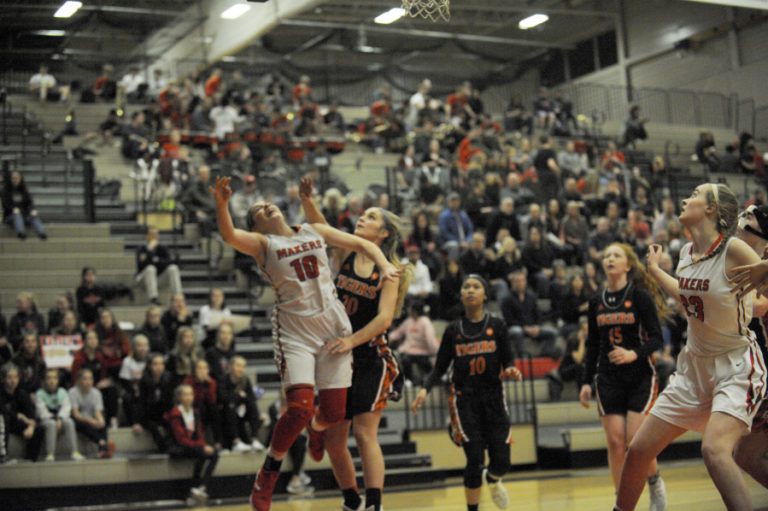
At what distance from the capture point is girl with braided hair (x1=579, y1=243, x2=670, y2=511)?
255 inches

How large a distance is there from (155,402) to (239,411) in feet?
2.99

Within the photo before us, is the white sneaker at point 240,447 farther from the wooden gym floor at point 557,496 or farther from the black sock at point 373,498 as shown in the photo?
the black sock at point 373,498

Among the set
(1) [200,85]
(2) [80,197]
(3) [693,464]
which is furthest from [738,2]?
(1) [200,85]

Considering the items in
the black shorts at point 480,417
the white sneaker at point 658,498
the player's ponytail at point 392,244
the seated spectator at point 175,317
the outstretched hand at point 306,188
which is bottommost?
the white sneaker at point 658,498

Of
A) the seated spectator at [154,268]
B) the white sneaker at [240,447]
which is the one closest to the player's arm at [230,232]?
the white sneaker at [240,447]

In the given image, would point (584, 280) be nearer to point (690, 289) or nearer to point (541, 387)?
point (541, 387)

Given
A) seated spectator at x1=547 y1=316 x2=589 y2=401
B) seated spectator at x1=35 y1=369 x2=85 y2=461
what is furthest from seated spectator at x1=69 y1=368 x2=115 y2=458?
seated spectator at x1=547 y1=316 x2=589 y2=401

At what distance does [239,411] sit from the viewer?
1020cm

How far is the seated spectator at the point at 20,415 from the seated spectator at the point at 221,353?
77.4 inches

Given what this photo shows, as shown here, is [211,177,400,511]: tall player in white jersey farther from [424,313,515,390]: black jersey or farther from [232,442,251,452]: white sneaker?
[232,442,251,452]: white sneaker

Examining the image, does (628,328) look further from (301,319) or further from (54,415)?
(54,415)

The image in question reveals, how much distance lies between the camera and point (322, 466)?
32.8 feet

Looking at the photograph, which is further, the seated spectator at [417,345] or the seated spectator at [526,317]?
the seated spectator at [526,317]

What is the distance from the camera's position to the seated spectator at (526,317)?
1266 cm
